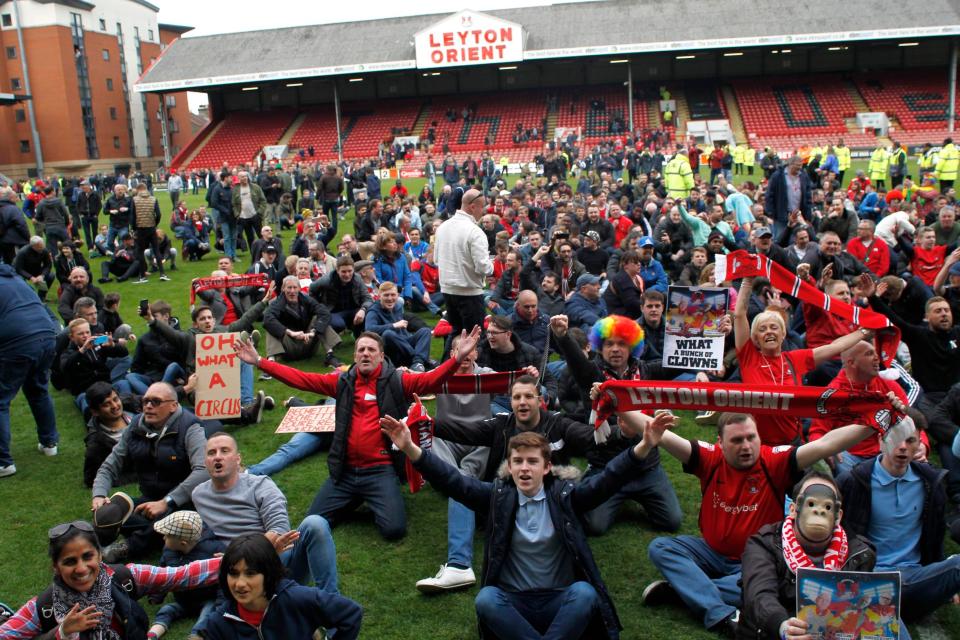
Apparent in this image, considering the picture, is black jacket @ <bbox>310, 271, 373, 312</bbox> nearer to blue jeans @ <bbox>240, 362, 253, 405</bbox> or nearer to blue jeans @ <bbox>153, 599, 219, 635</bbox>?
blue jeans @ <bbox>240, 362, 253, 405</bbox>

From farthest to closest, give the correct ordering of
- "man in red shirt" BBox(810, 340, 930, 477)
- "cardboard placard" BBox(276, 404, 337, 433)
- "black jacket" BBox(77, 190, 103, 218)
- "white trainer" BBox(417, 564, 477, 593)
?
"black jacket" BBox(77, 190, 103, 218) → "cardboard placard" BBox(276, 404, 337, 433) → "man in red shirt" BBox(810, 340, 930, 477) → "white trainer" BBox(417, 564, 477, 593)

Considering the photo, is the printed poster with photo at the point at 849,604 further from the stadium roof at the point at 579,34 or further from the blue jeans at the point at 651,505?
the stadium roof at the point at 579,34

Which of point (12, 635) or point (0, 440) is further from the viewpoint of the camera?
point (0, 440)

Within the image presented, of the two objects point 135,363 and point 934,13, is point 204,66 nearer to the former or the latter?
point 934,13

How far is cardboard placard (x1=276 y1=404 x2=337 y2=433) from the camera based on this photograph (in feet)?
24.7

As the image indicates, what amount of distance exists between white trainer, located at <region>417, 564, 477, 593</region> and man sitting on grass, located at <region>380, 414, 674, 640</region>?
832 millimetres

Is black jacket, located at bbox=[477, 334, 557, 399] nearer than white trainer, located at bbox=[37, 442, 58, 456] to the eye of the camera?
Yes

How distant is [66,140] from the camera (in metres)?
57.1

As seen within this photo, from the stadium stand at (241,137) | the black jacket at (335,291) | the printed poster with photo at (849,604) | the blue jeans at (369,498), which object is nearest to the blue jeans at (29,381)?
the blue jeans at (369,498)

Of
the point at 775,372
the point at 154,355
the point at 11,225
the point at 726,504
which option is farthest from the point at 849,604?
the point at 11,225

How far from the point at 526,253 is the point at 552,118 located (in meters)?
34.5

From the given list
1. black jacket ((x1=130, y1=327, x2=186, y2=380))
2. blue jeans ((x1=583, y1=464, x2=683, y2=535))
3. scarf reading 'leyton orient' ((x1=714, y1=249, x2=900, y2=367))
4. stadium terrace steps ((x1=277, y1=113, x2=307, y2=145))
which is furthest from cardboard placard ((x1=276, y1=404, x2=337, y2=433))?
stadium terrace steps ((x1=277, y1=113, x2=307, y2=145))

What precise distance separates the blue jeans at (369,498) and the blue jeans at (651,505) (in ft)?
4.36

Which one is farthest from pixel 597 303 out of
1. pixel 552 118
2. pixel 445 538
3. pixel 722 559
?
pixel 552 118
